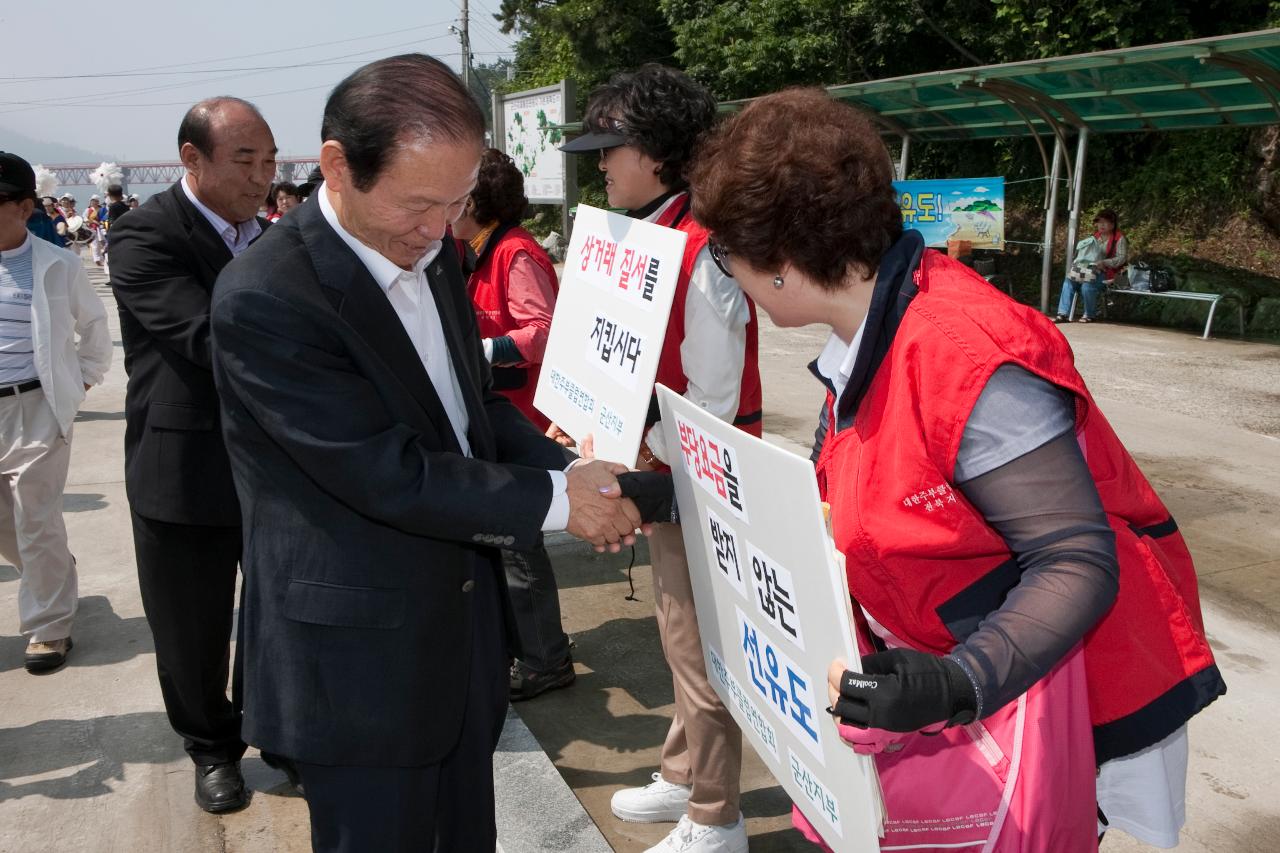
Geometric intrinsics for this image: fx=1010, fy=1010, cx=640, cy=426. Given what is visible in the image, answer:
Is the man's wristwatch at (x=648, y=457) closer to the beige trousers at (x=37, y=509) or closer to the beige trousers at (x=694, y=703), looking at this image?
the beige trousers at (x=694, y=703)

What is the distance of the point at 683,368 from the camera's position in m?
2.78

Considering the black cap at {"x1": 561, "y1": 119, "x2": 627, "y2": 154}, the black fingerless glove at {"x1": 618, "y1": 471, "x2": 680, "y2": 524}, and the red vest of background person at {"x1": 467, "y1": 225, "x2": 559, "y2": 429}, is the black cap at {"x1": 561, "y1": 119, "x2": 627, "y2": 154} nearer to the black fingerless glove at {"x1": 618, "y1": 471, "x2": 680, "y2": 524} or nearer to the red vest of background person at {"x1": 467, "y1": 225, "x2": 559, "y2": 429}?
the red vest of background person at {"x1": 467, "y1": 225, "x2": 559, "y2": 429}

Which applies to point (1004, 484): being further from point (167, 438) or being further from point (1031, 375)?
point (167, 438)

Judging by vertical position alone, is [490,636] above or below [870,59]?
below

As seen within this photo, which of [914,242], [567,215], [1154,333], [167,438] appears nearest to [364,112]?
[914,242]

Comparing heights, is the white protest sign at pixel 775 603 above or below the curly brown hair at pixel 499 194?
below

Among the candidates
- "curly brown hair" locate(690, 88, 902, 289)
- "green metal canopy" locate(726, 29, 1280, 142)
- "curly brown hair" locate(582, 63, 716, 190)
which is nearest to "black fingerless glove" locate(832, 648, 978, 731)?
"curly brown hair" locate(690, 88, 902, 289)

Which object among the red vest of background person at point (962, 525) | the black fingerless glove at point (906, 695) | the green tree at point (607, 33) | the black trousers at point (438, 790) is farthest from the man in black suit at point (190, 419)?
the green tree at point (607, 33)

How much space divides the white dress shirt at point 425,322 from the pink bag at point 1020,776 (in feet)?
2.75

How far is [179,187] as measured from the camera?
10.3 feet

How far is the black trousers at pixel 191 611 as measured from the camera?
314cm

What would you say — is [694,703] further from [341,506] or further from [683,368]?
[341,506]

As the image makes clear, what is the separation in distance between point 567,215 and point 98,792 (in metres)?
7.03

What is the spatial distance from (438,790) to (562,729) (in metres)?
1.65
